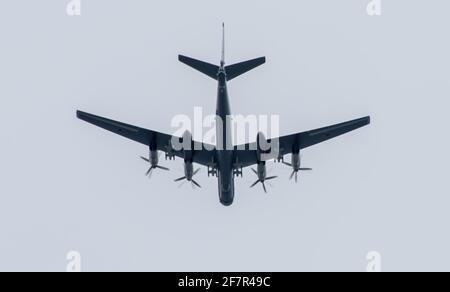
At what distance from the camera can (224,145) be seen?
51.3 meters

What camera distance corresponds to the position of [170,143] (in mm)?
53844

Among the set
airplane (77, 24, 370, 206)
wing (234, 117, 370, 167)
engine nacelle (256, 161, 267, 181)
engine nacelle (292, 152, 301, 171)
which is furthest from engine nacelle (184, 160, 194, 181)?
engine nacelle (292, 152, 301, 171)

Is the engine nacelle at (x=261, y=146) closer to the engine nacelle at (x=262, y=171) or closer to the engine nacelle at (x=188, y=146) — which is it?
the engine nacelle at (x=262, y=171)

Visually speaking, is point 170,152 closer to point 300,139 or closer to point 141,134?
point 141,134

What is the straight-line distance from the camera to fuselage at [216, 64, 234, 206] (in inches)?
1923

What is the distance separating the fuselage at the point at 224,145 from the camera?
1923 inches

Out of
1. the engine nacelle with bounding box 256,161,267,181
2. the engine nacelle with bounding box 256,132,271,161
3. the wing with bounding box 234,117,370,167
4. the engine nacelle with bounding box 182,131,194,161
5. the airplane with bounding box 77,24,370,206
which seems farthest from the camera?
the wing with bounding box 234,117,370,167

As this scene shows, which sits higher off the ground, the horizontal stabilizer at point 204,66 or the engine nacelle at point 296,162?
the horizontal stabilizer at point 204,66

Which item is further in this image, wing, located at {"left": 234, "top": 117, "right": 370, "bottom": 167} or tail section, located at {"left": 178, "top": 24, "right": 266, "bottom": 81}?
wing, located at {"left": 234, "top": 117, "right": 370, "bottom": 167}

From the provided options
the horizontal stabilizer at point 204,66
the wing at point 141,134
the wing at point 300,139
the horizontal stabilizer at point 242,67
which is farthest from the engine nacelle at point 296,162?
the horizontal stabilizer at point 204,66

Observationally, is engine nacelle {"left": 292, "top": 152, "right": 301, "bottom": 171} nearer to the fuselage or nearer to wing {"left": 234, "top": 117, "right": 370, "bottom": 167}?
wing {"left": 234, "top": 117, "right": 370, "bottom": 167}
